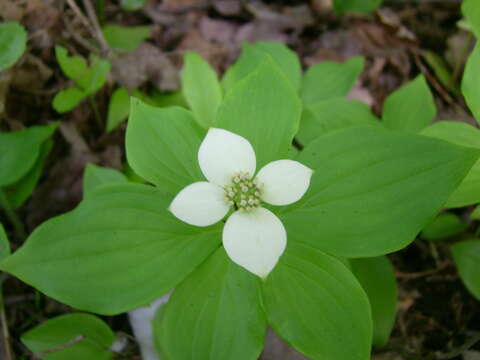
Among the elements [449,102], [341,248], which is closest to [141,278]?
[341,248]

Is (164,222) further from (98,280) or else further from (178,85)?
(178,85)

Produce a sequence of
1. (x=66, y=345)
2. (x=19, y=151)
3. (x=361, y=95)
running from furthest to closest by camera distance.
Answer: (x=361, y=95), (x=19, y=151), (x=66, y=345)

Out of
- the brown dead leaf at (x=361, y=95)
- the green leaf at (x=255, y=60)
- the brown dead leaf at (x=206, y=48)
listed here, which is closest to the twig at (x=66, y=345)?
the green leaf at (x=255, y=60)

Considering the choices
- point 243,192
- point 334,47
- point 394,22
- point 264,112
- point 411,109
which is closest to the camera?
point 243,192

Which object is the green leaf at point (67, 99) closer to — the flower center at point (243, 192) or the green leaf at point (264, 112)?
the green leaf at point (264, 112)

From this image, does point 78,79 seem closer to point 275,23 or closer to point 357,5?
point 275,23

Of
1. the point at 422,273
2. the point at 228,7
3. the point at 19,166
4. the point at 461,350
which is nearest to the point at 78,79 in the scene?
the point at 19,166
